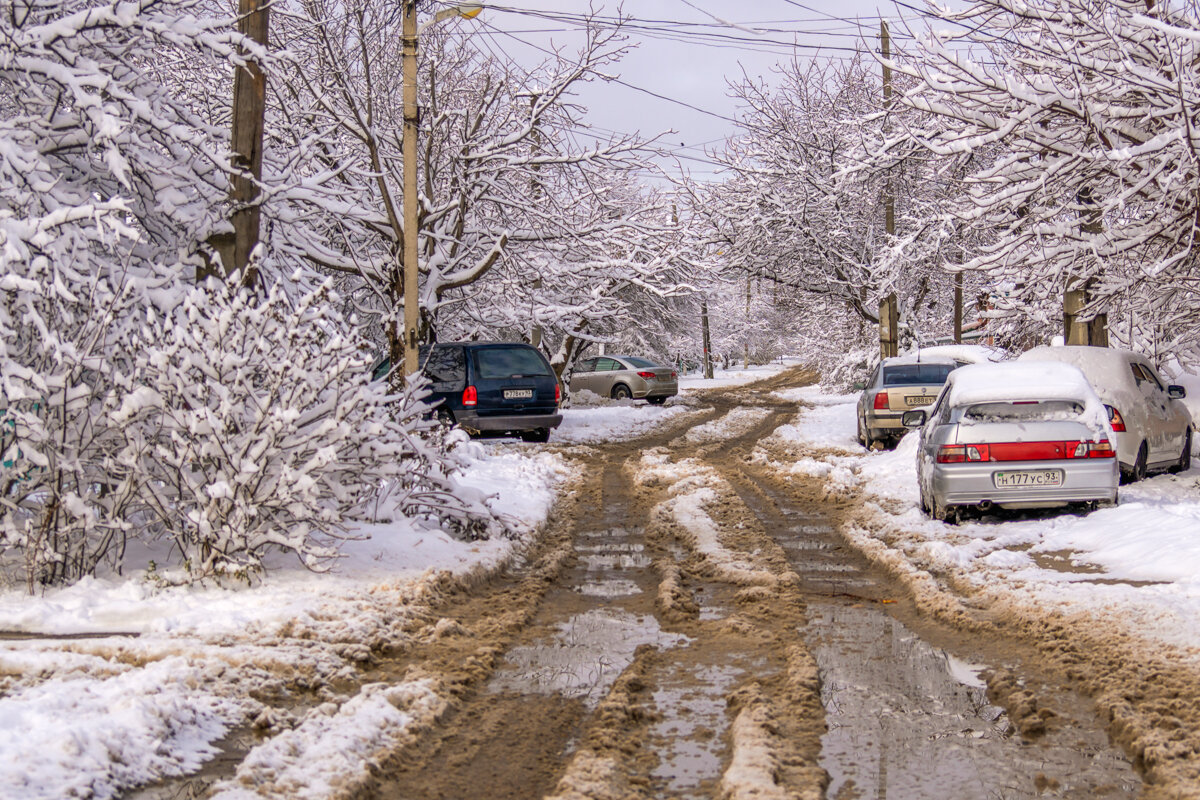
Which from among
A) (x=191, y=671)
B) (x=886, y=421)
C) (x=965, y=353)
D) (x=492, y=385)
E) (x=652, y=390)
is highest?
(x=965, y=353)

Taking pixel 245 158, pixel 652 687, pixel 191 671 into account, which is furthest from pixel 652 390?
pixel 191 671

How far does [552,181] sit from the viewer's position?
1998cm

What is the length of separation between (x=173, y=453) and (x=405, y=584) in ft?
5.85

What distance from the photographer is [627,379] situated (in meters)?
36.2

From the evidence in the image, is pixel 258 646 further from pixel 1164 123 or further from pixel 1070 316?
pixel 1070 316

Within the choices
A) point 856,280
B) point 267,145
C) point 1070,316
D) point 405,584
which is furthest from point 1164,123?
point 856,280

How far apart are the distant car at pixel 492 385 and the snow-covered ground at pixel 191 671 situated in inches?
423

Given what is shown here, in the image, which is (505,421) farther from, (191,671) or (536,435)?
(191,671)

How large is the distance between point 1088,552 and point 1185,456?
7027mm

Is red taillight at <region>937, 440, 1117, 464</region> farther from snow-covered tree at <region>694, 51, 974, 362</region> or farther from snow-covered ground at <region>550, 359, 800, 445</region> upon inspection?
snow-covered tree at <region>694, 51, 974, 362</region>

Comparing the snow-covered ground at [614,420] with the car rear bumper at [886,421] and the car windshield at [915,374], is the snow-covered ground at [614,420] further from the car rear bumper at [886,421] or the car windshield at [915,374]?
the car rear bumper at [886,421]

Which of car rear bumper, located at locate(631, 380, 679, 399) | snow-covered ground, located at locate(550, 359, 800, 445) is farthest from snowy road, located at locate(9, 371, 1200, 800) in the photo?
car rear bumper, located at locate(631, 380, 679, 399)

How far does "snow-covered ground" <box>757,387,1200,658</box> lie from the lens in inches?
268

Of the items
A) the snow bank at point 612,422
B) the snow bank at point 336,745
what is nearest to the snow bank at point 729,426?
the snow bank at point 612,422
